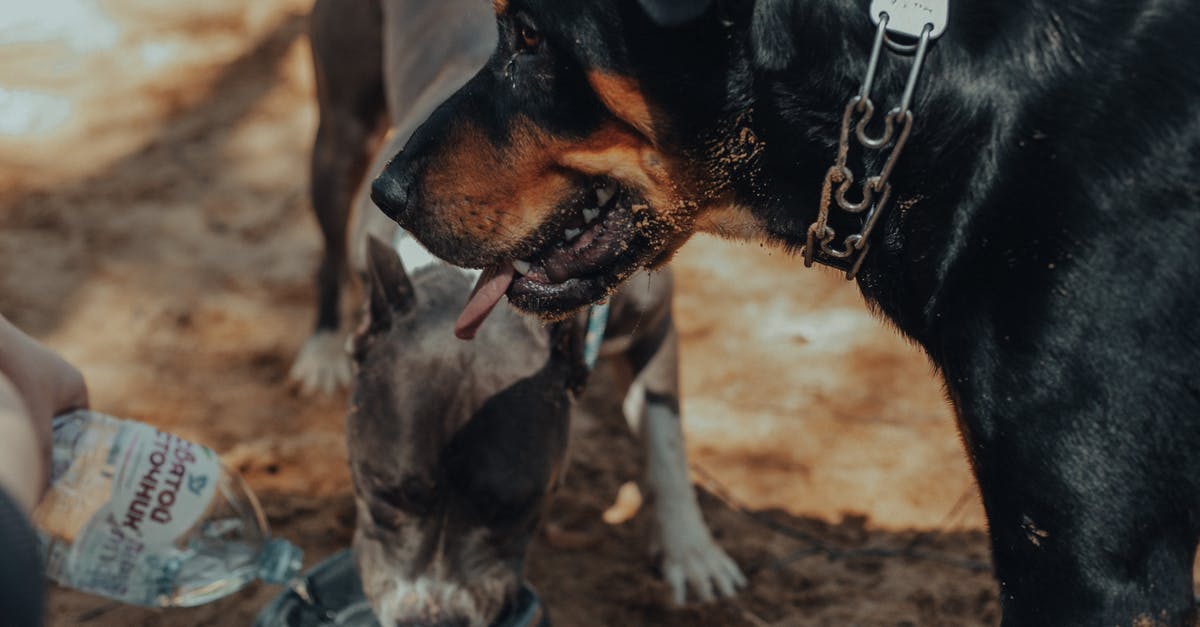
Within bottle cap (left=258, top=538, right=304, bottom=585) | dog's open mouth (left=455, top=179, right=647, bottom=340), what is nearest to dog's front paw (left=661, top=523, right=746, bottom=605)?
bottle cap (left=258, top=538, right=304, bottom=585)

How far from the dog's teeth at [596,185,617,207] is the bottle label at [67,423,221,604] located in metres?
1.31

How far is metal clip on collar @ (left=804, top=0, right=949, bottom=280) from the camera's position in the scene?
2238 millimetres

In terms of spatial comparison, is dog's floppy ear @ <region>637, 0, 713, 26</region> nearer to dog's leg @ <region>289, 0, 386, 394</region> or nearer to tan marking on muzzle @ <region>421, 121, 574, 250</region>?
tan marking on muzzle @ <region>421, 121, 574, 250</region>

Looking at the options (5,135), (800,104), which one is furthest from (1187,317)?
(5,135)

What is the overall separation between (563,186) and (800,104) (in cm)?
51

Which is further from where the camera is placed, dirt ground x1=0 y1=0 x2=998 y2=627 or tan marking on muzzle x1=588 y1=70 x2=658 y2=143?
dirt ground x1=0 y1=0 x2=998 y2=627

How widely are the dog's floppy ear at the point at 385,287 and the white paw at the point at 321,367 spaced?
160cm

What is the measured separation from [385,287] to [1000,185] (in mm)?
1782

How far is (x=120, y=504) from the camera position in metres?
3.21

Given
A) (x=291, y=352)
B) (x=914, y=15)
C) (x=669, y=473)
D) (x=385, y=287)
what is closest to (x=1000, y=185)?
(x=914, y=15)

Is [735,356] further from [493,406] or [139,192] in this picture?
[139,192]

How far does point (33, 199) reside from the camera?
20.2 ft

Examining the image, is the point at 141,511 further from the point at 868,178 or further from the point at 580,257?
the point at 868,178

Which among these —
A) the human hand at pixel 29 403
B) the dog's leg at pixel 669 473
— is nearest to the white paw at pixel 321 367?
the dog's leg at pixel 669 473
